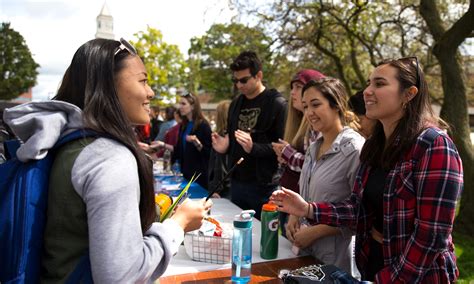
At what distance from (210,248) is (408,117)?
1148 mm

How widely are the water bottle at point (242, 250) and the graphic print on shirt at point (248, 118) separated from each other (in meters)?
1.78

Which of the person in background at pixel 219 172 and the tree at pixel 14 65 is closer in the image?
the person in background at pixel 219 172

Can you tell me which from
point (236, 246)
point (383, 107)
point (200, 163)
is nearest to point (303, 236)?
point (236, 246)

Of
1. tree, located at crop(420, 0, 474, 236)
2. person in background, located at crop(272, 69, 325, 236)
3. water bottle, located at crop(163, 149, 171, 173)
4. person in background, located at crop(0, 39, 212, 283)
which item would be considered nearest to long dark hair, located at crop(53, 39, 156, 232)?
person in background, located at crop(0, 39, 212, 283)

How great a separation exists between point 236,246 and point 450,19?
367 inches

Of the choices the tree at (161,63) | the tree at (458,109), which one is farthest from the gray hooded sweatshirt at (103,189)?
the tree at (161,63)

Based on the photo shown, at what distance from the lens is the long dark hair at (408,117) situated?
158cm

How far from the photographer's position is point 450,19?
8.61 meters

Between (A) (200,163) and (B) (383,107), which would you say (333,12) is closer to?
(A) (200,163)

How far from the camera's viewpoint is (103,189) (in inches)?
35.7

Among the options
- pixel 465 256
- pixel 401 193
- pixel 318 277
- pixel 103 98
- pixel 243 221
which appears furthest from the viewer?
pixel 465 256

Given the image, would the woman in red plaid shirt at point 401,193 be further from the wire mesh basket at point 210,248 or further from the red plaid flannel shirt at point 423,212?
the wire mesh basket at point 210,248

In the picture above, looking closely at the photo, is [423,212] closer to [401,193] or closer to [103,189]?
[401,193]

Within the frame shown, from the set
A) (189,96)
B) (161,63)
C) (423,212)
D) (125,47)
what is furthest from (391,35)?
(161,63)
